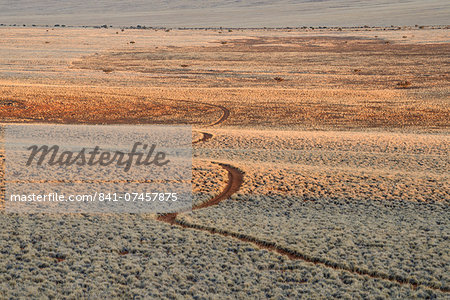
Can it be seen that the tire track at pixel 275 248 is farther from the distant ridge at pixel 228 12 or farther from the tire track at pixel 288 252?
the distant ridge at pixel 228 12

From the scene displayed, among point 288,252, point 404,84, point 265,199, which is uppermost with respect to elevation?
point 288,252

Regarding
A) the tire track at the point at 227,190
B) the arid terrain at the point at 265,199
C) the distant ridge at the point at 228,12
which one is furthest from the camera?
the distant ridge at the point at 228,12

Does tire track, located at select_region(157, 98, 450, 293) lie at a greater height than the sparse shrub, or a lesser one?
greater

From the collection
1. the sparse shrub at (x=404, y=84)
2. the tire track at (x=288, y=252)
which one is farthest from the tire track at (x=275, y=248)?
the sparse shrub at (x=404, y=84)

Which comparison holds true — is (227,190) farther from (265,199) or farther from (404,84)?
(404,84)

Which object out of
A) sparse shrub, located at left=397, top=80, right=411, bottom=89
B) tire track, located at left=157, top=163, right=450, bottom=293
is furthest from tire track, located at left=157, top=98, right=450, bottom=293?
sparse shrub, located at left=397, top=80, right=411, bottom=89

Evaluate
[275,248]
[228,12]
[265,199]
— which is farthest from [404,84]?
[228,12]

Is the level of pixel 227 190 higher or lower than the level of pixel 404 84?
higher

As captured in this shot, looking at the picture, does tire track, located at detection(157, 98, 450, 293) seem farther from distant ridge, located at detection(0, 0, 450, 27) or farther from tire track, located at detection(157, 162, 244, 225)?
distant ridge, located at detection(0, 0, 450, 27)
